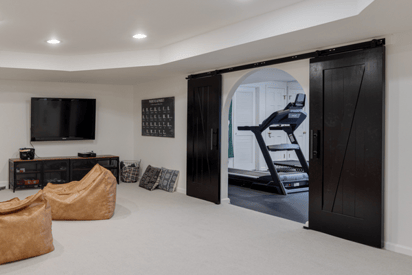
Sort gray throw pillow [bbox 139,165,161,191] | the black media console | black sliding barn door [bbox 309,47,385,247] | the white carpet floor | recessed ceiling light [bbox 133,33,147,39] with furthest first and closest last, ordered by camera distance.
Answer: gray throw pillow [bbox 139,165,161,191] < the black media console < recessed ceiling light [bbox 133,33,147,39] < black sliding barn door [bbox 309,47,385,247] < the white carpet floor

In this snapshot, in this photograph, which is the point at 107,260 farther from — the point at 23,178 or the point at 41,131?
the point at 41,131

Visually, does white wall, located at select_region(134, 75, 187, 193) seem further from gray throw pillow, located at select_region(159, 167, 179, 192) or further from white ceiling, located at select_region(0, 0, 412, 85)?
white ceiling, located at select_region(0, 0, 412, 85)

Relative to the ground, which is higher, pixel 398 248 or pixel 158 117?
pixel 158 117

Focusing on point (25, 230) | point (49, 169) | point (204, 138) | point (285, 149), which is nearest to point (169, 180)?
point (204, 138)

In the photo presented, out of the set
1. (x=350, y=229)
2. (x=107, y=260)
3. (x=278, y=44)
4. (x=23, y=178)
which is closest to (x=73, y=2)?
(x=278, y=44)

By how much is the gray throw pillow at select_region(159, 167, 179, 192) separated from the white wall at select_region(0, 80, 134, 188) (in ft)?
5.18

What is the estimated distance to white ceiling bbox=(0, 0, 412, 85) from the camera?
115 inches

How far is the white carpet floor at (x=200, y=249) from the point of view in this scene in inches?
112

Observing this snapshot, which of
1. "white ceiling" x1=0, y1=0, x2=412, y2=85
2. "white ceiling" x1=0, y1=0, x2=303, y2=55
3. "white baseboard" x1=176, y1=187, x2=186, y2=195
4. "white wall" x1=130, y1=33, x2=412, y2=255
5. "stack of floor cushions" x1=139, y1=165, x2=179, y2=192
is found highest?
"white ceiling" x1=0, y1=0, x2=303, y2=55

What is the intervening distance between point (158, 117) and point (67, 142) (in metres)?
2.05

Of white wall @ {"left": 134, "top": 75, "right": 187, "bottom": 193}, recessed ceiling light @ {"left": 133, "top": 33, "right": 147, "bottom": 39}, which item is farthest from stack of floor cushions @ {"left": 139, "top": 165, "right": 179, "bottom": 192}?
recessed ceiling light @ {"left": 133, "top": 33, "right": 147, "bottom": 39}

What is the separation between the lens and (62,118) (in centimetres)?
685

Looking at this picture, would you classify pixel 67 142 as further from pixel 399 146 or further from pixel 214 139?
pixel 399 146

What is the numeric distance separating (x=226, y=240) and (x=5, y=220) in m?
2.07
